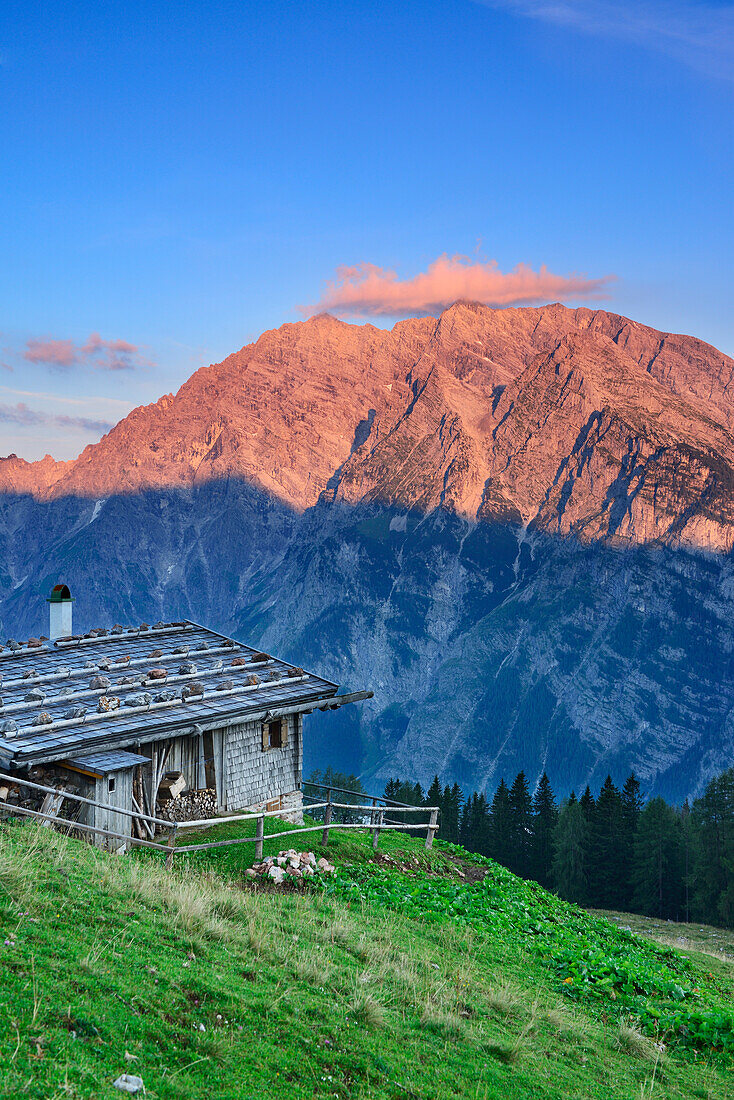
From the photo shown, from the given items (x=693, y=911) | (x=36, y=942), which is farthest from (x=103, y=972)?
(x=693, y=911)

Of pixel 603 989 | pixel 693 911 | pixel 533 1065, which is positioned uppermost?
pixel 533 1065

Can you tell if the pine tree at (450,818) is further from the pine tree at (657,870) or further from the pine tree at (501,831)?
the pine tree at (657,870)

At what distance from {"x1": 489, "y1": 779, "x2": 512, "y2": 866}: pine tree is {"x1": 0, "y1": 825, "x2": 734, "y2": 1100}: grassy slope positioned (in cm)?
7398

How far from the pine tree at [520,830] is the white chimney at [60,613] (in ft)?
222


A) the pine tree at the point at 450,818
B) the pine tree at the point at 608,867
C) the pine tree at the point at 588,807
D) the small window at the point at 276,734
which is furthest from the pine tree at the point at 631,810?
→ the small window at the point at 276,734

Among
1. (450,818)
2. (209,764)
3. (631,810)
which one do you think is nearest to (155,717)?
(209,764)

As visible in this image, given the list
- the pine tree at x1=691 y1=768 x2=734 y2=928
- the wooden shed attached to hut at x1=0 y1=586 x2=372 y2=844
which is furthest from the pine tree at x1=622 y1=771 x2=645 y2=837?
the wooden shed attached to hut at x1=0 y1=586 x2=372 y2=844

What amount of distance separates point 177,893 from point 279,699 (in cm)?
1255

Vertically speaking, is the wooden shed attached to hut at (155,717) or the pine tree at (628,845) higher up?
the wooden shed attached to hut at (155,717)

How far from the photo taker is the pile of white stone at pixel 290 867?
17703 mm

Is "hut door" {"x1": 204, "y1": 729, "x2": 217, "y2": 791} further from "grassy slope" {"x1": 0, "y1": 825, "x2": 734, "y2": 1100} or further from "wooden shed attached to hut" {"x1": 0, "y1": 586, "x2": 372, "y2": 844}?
"grassy slope" {"x1": 0, "y1": 825, "x2": 734, "y2": 1100}

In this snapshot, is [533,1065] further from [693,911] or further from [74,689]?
[693,911]

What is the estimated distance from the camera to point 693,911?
7750 centimetres

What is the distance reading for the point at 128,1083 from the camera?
7676mm
